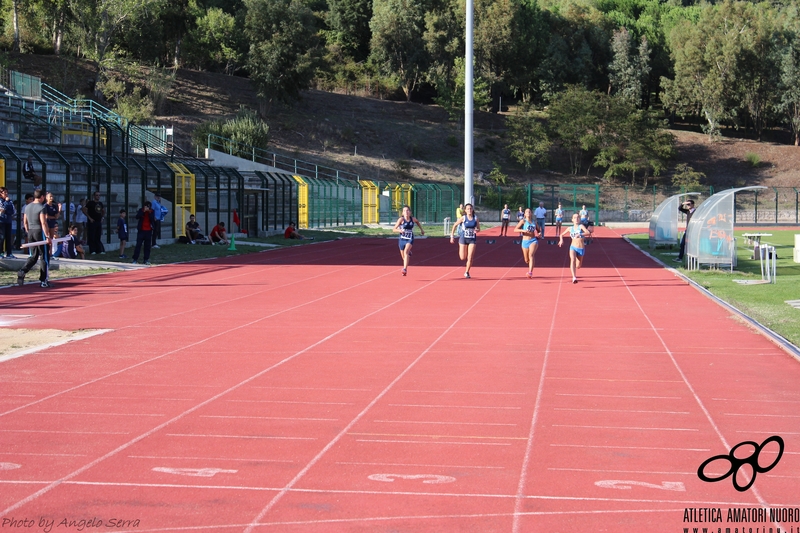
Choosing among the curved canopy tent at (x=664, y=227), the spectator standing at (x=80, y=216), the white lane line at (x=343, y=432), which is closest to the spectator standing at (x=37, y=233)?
the spectator standing at (x=80, y=216)

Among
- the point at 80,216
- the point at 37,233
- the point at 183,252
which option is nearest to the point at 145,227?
the point at 80,216

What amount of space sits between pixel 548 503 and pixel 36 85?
45760 millimetres

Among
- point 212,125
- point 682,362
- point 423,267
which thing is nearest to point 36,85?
point 212,125

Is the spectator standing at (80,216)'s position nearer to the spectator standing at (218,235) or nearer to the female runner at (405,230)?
the spectator standing at (218,235)

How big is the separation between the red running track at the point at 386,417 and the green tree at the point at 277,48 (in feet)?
219

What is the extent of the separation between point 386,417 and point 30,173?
65.7 feet

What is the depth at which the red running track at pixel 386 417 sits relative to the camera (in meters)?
5.89

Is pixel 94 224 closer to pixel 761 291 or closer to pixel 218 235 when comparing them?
pixel 218 235

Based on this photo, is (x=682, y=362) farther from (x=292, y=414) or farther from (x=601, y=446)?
(x=292, y=414)

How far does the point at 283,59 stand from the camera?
81000 mm

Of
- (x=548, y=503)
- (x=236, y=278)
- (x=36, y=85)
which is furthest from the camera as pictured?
(x=36, y=85)

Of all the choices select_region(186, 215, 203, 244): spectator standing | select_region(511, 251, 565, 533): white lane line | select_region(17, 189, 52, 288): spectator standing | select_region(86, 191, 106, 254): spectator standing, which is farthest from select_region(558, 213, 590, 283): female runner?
select_region(186, 215, 203, 244): spectator standing

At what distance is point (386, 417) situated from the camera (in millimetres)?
8305

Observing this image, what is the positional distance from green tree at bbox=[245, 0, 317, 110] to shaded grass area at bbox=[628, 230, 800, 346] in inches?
2229
